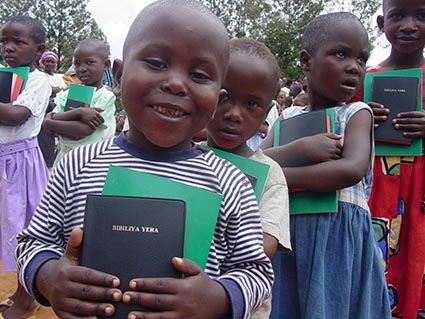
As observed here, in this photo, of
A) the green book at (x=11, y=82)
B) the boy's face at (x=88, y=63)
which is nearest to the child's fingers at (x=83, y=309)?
the green book at (x=11, y=82)

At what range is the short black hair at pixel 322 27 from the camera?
1.65 m

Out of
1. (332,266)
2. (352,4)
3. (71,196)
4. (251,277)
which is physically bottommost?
(332,266)

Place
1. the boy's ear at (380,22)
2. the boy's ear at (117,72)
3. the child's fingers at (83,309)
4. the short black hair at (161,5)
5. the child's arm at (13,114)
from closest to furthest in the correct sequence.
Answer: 1. the child's fingers at (83,309)
2. the short black hair at (161,5)
3. the boy's ear at (117,72)
4. the boy's ear at (380,22)
5. the child's arm at (13,114)

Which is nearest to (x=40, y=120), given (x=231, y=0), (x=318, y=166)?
(x=318, y=166)

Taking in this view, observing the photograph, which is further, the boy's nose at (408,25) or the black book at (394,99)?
the boy's nose at (408,25)

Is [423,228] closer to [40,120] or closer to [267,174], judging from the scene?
[267,174]

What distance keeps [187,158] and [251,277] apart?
0.30 metres

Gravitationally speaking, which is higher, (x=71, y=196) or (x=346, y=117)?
(x=346, y=117)

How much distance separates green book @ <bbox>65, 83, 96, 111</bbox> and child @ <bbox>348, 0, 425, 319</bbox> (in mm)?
1886

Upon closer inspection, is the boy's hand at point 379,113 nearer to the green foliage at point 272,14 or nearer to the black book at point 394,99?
the black book at point 394,99

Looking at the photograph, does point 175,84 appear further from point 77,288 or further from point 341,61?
point 341,61

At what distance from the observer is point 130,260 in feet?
2.43

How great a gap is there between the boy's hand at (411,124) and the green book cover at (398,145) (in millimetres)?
58

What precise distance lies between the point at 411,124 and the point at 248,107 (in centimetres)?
86
